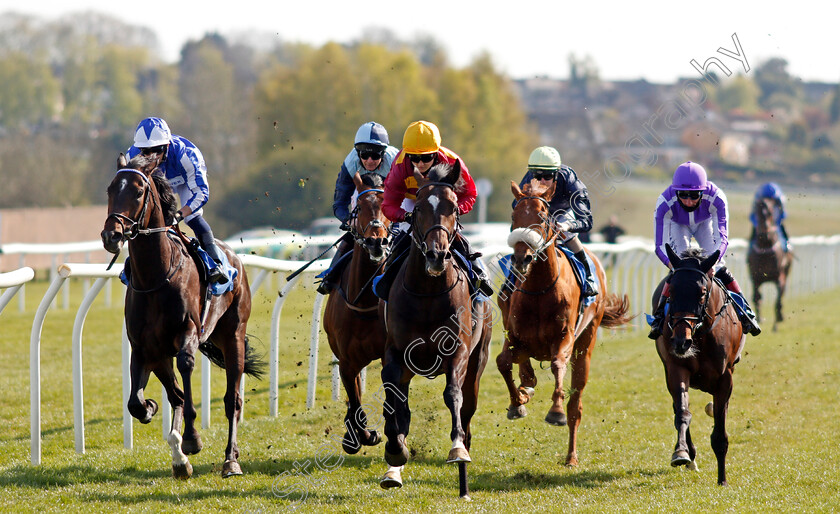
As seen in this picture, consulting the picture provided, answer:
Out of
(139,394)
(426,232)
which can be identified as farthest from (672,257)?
(139,394)

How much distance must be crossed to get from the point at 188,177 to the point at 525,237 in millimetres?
1973

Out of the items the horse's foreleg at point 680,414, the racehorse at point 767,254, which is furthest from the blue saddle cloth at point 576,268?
the racehorse at point 767,254

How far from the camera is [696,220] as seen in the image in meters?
5.95

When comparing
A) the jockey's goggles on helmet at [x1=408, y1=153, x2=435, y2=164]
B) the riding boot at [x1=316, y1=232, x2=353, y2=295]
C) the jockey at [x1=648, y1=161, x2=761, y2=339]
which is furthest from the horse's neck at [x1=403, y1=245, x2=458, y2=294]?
the jockey at [x1=648, y1=161, x2=761, y2=339]

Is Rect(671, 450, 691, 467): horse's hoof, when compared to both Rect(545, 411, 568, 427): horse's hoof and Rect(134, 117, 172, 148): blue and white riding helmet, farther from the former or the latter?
Rect(134, 117, 172, 148): blue and white riding helmet

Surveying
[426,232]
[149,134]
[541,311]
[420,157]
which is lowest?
[541,311]

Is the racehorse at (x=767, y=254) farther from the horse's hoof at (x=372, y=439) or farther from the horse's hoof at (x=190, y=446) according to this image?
the horse's hoof at (x=190, y=446)

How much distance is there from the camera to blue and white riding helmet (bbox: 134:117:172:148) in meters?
5.29

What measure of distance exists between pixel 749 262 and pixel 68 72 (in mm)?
42434

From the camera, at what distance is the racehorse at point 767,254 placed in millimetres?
12405

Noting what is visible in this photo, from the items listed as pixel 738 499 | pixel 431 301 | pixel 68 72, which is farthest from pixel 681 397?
pixel 68 72

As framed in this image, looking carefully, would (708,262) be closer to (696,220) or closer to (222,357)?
(696,220)

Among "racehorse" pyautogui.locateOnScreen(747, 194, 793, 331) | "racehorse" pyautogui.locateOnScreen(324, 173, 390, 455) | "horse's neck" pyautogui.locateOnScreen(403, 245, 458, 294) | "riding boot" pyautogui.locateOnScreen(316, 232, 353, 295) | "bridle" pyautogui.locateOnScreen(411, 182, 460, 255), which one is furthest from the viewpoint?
"racehorse" pyautogui.locateOnScreen(747, 194, 793, 331)

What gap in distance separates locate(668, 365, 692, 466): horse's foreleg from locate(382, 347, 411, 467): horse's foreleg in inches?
59.1
